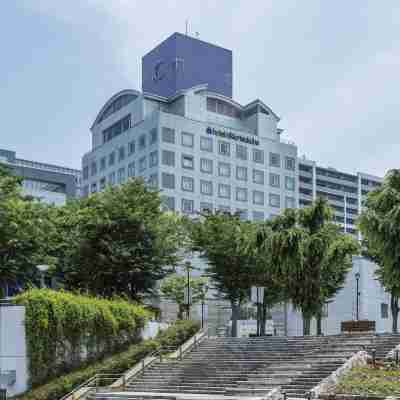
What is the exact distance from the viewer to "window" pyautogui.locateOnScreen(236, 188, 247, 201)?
4557 inches

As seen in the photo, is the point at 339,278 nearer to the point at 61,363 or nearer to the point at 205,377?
the point at 205,377

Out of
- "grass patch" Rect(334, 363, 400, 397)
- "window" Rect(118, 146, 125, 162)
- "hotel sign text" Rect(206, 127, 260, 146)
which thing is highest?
"hotel sign text" Rect(206, 127, 260, 146)

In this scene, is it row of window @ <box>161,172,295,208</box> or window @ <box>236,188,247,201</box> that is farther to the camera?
window @ <box>236,188,247,201</box>

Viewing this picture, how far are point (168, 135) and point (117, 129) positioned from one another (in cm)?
1670

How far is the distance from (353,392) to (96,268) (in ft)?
74.9

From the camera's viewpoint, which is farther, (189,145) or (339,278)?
(189,145)

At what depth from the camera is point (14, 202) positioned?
4166cm

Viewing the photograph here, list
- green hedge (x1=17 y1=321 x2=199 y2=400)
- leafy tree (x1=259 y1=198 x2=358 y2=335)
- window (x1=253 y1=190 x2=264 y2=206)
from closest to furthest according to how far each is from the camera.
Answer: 1. green hedge (x1=17 y1=321 x2=199 y2=400)
2. leafy tree (x1=259 y1=198 x2=358 y2=335)
3. window (x1=253 y1=190 x2=264 y2=206)

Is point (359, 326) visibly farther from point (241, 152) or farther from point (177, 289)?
point (241, 152)

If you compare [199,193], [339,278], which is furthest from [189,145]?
[339,278]

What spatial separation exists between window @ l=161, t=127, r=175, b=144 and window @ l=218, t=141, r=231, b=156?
9.01 m

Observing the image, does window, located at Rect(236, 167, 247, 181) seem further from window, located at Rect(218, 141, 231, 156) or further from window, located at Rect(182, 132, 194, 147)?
window, located at Rect(182, 132, 194, 147)

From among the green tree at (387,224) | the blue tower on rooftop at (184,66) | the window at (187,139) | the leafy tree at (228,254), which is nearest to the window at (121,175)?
the window at (187,139)

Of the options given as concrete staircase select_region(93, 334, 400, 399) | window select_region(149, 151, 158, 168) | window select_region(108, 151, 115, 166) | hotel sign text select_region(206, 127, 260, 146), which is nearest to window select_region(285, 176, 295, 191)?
hotel sign text select_region(206, 127, 260, 146)
